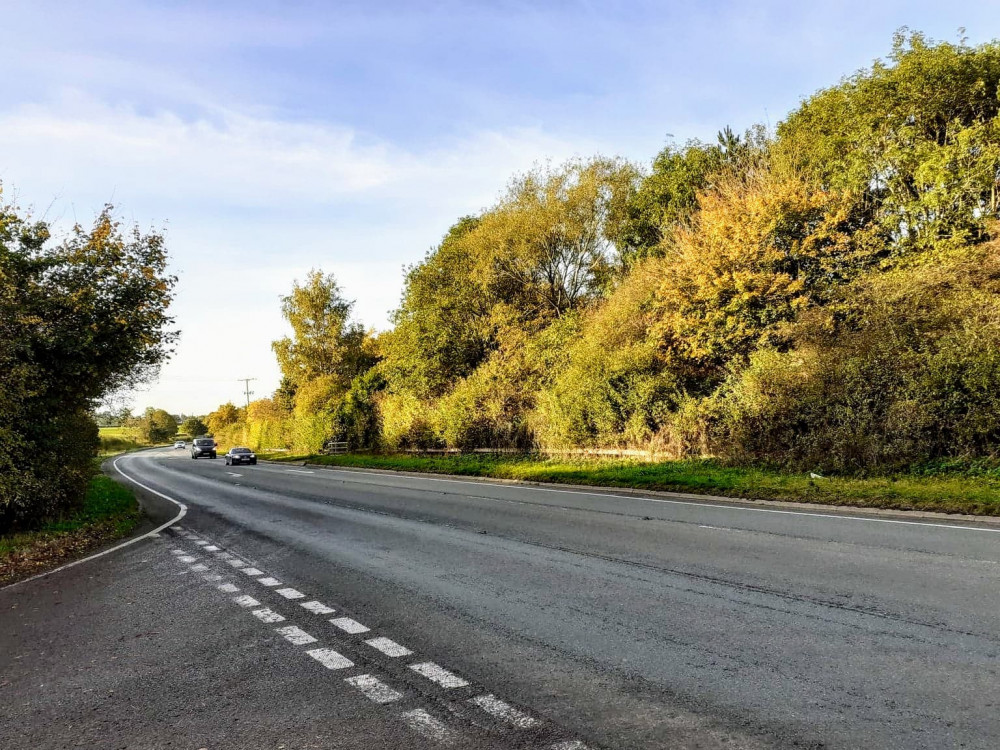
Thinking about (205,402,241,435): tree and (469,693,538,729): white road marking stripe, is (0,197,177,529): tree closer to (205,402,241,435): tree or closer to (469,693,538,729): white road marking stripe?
(469,693,538,729): white road marking stripe

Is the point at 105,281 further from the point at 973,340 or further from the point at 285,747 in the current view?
the point at 973,340

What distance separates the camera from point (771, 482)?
14023mm

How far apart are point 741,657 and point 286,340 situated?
52.0 m

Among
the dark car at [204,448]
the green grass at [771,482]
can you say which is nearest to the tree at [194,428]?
the dark car at [204,448]

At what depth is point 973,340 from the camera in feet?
44.1

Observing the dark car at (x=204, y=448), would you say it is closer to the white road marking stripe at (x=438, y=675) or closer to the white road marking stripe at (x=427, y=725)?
the white road marking stripe at (x=438, y=675)

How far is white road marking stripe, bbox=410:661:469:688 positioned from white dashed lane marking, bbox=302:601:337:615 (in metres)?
1.83

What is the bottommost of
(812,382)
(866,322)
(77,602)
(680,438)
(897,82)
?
(77,602)

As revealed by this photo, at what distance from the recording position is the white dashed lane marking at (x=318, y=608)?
606 cm

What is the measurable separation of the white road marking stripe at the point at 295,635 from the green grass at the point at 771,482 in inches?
399

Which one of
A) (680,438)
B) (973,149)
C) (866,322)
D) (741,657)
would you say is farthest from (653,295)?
(741,657)

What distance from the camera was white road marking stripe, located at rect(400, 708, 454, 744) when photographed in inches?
137

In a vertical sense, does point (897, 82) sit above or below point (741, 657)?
above

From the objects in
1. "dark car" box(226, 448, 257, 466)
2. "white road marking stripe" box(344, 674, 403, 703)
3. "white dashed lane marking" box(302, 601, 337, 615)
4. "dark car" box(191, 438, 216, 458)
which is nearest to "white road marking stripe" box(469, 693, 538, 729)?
"white road marking stripe" box(344, 674, 403, 703)
